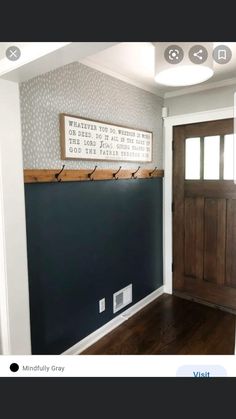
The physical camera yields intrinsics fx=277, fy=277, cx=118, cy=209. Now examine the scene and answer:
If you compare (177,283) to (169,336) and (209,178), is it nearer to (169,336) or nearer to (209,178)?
(169,336)

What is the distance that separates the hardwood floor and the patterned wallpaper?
1202 millimetres

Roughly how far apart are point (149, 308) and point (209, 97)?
1820mm

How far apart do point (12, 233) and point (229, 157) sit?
1.73 m

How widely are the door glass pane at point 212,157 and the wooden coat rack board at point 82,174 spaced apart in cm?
45

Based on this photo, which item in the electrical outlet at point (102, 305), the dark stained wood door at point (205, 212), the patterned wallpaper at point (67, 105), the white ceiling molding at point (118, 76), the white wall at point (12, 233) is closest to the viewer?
the white wall at point (12, 233)

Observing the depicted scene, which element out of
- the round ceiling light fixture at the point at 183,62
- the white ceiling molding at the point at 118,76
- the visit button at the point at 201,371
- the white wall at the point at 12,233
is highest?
the white ceiling molding at the point at 118,76

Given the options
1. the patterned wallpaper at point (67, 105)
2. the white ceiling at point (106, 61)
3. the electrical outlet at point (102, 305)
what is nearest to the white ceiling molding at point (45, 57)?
the white ceiling at point (106, 61)

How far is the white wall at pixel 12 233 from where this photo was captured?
117cm

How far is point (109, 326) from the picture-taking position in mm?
2018

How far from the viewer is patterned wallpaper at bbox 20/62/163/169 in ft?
4.68

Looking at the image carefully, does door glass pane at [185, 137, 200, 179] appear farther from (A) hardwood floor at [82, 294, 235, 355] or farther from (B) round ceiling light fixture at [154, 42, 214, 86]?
(A) hardwood floor at [82, 294, 235, 355]

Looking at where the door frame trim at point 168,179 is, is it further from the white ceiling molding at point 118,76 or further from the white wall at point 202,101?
the white ceiling molding at point 118,76

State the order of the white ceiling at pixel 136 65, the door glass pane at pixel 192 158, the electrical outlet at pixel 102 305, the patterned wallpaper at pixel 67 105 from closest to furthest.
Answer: the patterned wallpaper at pixel 67 105
the white ceiling at pixel 136 65
the electrical outlet at pixel 102 305
the door glass pane at pixel 192 158

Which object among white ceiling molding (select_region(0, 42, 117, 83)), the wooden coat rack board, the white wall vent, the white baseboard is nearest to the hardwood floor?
the white baseboard
